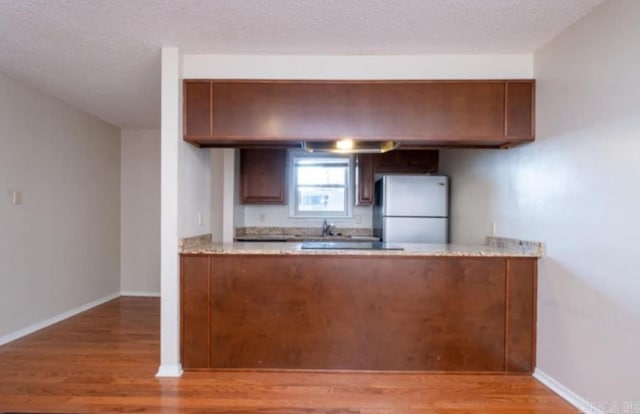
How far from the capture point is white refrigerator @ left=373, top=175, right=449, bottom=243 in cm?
400

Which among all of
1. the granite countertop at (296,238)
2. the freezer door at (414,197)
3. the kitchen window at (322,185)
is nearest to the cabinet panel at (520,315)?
the freezer door at (414,197)

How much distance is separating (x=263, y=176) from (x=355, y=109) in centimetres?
211

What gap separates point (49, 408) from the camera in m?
2.10

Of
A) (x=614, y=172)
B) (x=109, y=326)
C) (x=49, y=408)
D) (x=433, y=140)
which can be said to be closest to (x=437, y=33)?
(x=433, y=140)

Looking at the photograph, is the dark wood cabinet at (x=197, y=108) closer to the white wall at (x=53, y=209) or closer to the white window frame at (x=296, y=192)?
the white wall at (x=53, y=209)

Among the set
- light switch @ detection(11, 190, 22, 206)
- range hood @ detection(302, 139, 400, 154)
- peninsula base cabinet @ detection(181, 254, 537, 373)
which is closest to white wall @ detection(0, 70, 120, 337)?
light switch @ detection(11, 190, 22, 206)

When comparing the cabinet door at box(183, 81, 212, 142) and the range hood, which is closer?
the cabinet door at box(183, 81, 212, 142)

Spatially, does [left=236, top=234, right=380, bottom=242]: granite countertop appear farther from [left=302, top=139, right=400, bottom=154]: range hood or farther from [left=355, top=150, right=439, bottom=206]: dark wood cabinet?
[left=302, top=139, right=400, bottom=154]: range hood

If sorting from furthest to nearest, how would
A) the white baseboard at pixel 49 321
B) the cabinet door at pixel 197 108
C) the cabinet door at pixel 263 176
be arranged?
the cabinet door at pixel 263 176 → the white baseboard at pixel 49 321 → the cabinet door at pixel 197 108

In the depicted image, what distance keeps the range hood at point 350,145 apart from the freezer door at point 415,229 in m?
1.30

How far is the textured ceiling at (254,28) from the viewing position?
78.5 inches

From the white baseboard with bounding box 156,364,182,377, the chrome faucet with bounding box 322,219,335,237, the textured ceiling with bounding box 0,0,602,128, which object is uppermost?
the textured ceiling with bounding box 0,0,602,128

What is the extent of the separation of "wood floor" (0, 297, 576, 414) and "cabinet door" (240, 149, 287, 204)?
2.12 m

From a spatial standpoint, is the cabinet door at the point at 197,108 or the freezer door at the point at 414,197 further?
the freezer door at the point at 414,197
